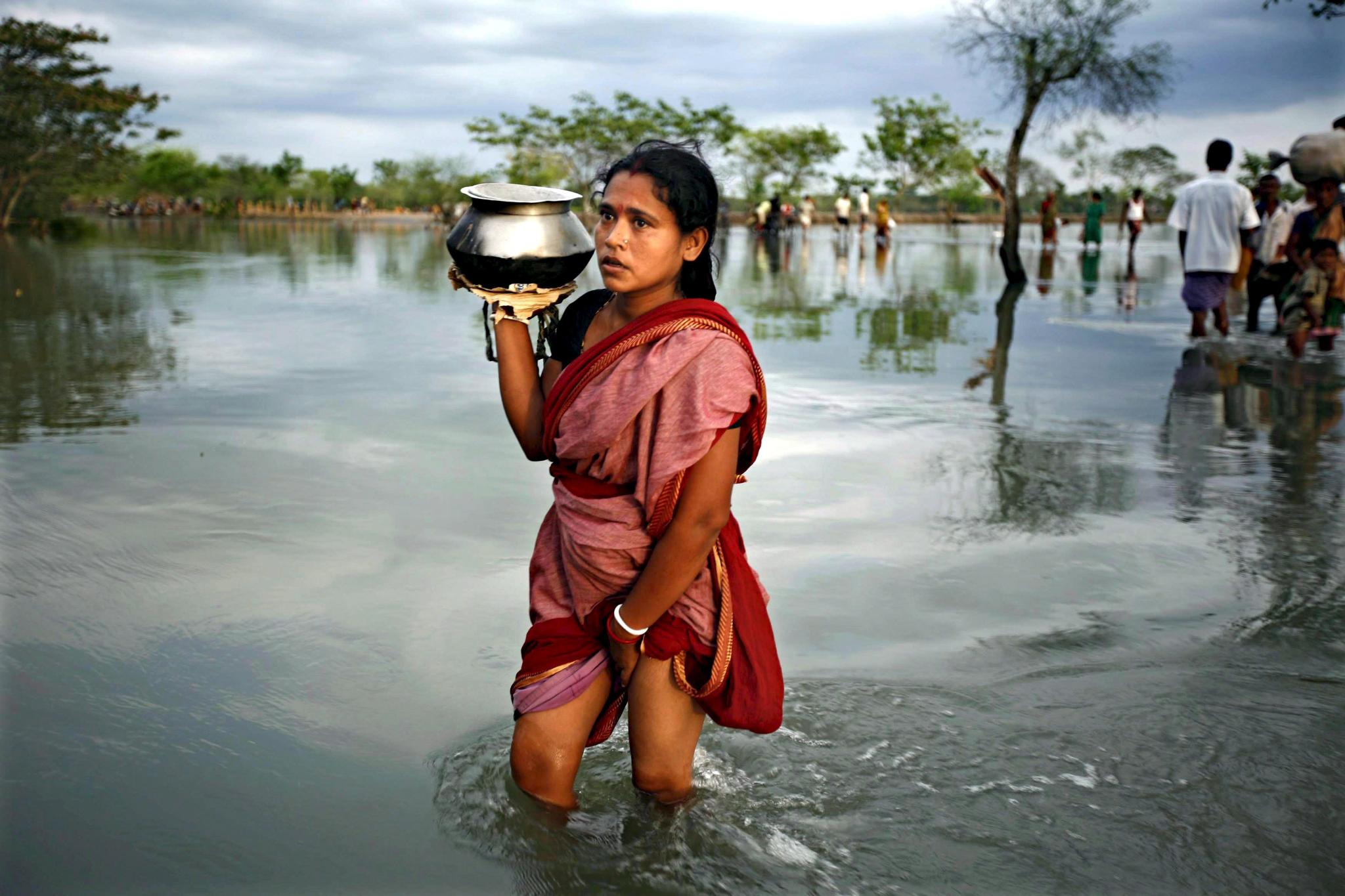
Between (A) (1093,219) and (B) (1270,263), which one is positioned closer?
(B) (1270,263)

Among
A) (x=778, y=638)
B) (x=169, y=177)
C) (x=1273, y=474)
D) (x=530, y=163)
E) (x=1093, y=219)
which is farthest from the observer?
(x=169, y=177)

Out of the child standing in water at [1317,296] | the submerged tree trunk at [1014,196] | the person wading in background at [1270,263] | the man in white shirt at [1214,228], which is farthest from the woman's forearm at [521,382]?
the submerged tree trunk at [1014,196]

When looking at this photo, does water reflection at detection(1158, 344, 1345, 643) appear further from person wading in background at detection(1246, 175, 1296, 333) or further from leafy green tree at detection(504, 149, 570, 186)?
leafy green tree at detection(504, 149, 570, 186)

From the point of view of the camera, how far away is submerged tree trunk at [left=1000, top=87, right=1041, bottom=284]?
55.3 feet

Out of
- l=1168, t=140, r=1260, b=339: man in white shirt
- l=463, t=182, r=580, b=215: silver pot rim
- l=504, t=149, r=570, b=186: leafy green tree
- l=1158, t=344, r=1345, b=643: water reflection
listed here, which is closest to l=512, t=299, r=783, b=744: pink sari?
l=463, t=182, r=580, b=215: silver pot rim

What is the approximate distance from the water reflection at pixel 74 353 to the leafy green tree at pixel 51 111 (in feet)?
79.5

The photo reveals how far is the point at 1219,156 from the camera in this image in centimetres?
1051

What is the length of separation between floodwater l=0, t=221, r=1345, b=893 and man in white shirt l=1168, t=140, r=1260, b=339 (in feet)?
9.71

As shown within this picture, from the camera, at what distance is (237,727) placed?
296 centimetres

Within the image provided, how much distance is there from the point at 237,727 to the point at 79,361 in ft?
21.7

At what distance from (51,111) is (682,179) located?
43084mm

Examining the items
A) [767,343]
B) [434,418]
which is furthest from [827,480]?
[767,343]

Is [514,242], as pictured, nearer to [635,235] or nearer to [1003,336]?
[635,235]

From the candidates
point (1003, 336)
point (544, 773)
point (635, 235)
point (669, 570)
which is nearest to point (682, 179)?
point (635, 235)
